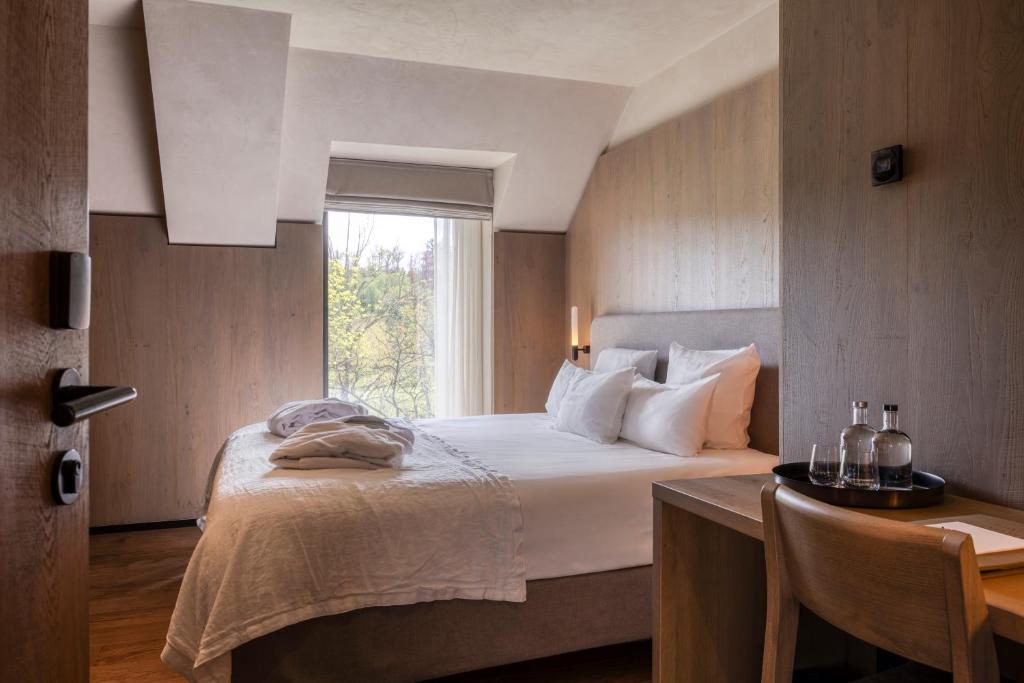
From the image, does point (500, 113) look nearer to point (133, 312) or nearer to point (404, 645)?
point (133, 312)

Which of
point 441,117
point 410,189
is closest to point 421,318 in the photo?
point 410,189

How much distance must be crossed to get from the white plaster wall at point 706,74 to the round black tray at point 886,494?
230cm

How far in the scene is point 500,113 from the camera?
452 centimetres

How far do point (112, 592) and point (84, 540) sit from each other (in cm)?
282

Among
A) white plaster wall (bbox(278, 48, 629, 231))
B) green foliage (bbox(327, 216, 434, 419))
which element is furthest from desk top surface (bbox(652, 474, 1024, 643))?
green foliage (bbox(327, 216, 434, 419))

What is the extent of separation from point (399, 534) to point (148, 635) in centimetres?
139

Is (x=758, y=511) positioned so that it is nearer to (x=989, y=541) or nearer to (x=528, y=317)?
(x=989, y=541)

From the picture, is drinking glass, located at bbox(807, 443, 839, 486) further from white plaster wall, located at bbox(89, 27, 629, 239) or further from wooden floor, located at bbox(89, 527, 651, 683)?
white plaster wall, located at bbox(89, 27, 629, 239)

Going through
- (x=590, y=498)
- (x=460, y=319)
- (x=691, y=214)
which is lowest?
(x=590, y=498)

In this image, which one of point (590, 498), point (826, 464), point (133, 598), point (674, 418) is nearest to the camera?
point (826, 464)

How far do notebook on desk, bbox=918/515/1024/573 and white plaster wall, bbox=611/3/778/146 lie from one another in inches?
97.4

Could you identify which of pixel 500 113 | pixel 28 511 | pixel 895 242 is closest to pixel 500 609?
pixel 895 242

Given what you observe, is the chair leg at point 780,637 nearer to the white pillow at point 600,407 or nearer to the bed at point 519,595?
the bed at point 519,595

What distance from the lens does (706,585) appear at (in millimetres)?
1961
